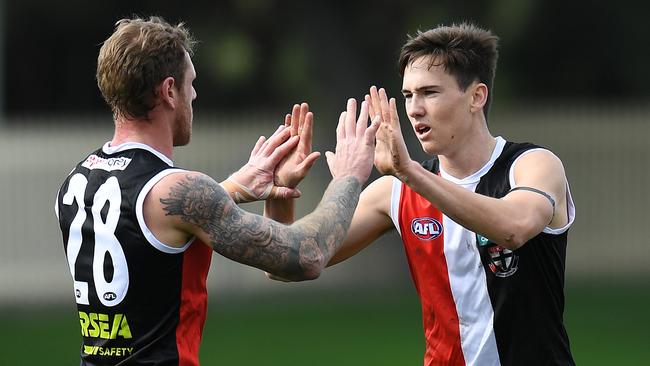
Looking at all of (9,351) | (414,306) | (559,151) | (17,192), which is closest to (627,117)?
(559,151)

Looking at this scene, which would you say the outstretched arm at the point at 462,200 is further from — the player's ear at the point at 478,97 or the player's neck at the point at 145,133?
the player's neck at the point at 145,133

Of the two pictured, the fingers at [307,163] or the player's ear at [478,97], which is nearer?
the fingers at [307,163]

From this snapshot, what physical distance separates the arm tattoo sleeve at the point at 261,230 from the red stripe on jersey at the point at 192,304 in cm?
13

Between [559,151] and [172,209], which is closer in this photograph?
[172,209]

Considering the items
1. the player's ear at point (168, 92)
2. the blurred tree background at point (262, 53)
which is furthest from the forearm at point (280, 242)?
the blurred tree background at point (262, 53)

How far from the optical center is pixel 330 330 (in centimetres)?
1455

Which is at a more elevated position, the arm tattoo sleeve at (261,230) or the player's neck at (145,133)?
the player's neck at (145,133)

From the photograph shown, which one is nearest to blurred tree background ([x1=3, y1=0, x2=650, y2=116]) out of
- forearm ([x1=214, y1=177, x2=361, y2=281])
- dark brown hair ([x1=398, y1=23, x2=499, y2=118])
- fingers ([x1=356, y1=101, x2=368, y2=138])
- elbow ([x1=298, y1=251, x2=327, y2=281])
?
dark brown hair ([x1=398, y1=23, x2=499, y2=118])

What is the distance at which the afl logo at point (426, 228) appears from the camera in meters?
6.40

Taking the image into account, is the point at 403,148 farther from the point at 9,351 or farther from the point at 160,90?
Answer: the point at 9,351

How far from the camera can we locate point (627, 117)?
2027 centimetres

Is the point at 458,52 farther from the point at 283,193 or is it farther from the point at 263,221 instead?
the point at 263,221

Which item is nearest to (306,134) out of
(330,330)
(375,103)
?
(375,103)

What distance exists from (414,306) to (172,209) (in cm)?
1125
